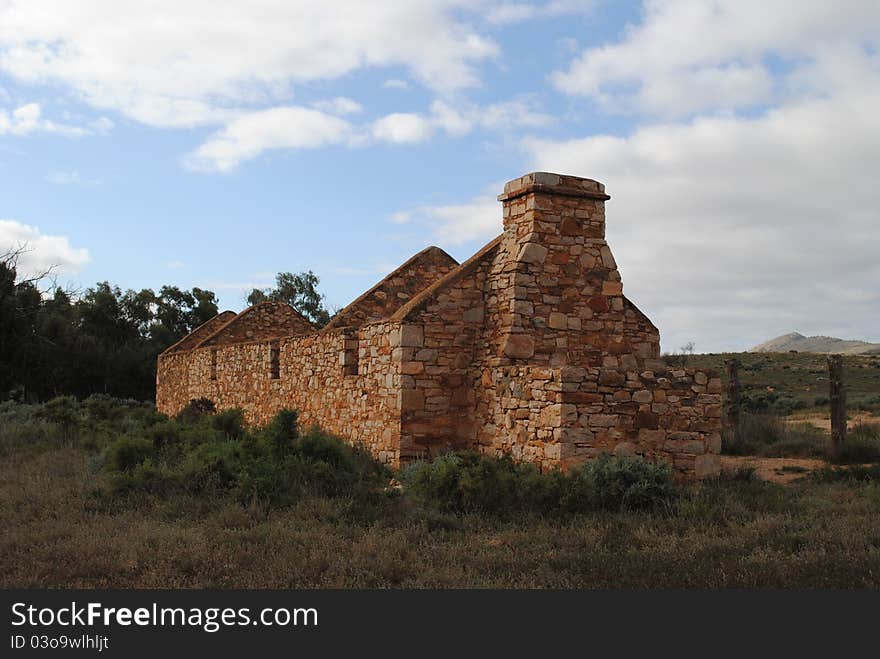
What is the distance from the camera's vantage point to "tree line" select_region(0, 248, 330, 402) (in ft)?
103

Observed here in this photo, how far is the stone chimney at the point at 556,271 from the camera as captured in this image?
11516 mm

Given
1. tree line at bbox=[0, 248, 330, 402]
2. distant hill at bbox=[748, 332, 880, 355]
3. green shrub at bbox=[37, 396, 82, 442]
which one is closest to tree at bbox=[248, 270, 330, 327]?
tree line at bbox=[0, 248, 330, 402]

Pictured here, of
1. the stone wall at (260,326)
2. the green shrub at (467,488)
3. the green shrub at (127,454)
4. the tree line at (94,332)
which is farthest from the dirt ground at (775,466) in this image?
the tree line at (94,332)

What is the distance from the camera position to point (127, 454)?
35.2 ft

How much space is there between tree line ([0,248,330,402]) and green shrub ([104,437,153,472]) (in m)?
21.0

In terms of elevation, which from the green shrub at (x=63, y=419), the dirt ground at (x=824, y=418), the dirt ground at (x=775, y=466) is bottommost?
the dirt ground at (x=775, y=466)

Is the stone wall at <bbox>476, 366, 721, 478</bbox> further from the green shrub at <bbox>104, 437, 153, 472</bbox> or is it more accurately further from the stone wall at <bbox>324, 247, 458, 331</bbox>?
the stone wall at <bbox>324, 247, 458, 331</bbox>

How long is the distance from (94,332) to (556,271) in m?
35.3

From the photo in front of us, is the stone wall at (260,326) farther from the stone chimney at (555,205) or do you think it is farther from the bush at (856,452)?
the bush at (856,452)

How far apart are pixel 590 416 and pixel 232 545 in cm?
485

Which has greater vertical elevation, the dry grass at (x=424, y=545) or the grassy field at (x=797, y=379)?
the grassy field at (x=797, y=379)

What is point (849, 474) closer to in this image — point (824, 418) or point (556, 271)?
point (556, 271)

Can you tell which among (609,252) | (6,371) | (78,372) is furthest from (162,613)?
(78,372)

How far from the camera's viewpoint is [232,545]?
278 inches
